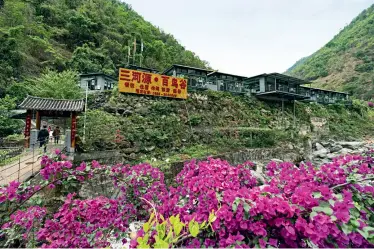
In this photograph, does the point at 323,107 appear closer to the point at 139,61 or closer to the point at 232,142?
the point at 232,142

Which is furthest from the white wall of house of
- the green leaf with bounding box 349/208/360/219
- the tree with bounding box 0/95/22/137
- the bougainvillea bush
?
the green leaf with bounding box 349/208/360/219

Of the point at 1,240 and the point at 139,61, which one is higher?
the point at 139,61

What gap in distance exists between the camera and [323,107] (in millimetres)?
24297

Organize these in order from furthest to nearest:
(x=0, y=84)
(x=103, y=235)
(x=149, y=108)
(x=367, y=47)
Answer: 1. (x=367, y=47)
2. (x=0, y=84)
3. (x=149, y=108)
4. (x=103, y=235)

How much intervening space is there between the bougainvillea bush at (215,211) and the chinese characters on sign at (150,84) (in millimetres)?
9526

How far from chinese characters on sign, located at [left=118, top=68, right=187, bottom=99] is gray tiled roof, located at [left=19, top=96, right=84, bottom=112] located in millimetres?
3543

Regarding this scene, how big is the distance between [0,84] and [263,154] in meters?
21.8

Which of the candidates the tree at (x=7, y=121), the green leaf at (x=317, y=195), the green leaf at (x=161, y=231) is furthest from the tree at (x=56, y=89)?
the green leaf at (x=317, y=195)

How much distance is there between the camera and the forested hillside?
18.7 m

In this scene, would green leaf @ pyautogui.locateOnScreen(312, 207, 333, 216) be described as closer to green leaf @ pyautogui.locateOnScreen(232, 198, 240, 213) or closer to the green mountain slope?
green leaf @ pyautogui.locateOnScreen(232, 198, 240, 213)

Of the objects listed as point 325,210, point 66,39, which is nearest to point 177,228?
point 325,210

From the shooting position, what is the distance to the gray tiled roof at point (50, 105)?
8.13 m

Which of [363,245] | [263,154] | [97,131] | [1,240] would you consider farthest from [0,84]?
[363,245]

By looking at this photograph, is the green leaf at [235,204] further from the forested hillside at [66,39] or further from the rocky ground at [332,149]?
the forested hillside at [66,39]
